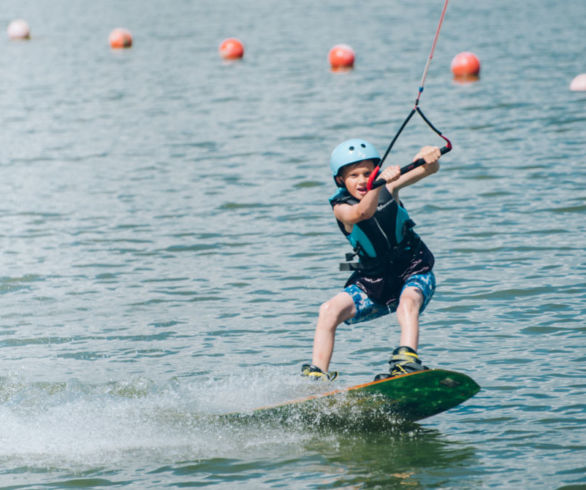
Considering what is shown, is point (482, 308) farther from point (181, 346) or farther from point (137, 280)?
point (137, 280)

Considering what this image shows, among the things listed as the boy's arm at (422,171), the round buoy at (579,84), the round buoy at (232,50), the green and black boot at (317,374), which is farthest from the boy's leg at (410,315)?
the round buoy at (232,50)

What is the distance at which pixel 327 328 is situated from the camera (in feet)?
25.7

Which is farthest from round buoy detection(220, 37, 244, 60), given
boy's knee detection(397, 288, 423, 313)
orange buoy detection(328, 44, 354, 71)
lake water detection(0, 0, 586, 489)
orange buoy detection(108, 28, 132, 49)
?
boy's knee detection(397, 288, 423, 313)

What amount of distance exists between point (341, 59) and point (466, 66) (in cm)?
377

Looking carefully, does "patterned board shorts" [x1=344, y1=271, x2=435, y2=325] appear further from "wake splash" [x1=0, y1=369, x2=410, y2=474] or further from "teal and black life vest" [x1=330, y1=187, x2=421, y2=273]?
"wake splash" [x1=0, y1=369, x2=410, y2=474]

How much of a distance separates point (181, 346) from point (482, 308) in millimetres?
2694

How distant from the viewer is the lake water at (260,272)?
293 inches

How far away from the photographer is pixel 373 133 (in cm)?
1881

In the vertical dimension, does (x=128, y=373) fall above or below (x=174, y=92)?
below

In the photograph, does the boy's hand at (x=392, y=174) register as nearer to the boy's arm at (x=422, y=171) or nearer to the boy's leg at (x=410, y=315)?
the boy's arm at (x=422, y=171)

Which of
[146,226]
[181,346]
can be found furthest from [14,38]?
[181,346]

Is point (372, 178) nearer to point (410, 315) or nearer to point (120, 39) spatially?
point (410, 315)

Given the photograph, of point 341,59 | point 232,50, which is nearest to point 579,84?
point 341,59

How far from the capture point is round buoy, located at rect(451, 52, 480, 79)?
24.1 metres
